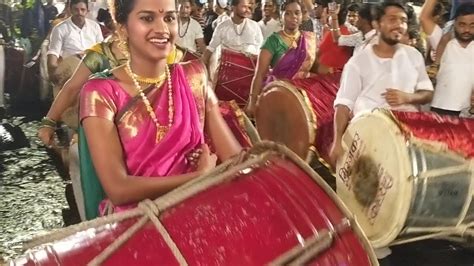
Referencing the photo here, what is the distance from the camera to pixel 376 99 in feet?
12.7

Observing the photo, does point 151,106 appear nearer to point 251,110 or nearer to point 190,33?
point 251,110

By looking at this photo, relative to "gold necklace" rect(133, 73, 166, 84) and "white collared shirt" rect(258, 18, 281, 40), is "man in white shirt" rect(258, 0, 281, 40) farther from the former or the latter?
"gold necklace" rect(133, 73, 166, 84)

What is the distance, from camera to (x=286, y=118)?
4.71 m

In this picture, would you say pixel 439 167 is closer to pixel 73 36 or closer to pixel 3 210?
pixel 3 210

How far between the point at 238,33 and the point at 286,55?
163cm

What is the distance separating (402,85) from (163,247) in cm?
244

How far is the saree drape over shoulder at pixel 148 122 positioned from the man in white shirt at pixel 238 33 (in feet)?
15.8

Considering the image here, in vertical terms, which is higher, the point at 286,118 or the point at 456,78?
the point at 456,78

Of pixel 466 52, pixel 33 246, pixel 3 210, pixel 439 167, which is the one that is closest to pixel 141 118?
pixel 33 246

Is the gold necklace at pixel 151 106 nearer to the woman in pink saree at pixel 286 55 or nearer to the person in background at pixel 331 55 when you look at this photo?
the woman in pink saree at pixel 286 55

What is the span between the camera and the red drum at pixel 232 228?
1.76m

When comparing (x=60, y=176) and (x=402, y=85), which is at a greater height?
(x=402, y=85)

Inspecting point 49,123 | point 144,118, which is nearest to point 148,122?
point 144,118

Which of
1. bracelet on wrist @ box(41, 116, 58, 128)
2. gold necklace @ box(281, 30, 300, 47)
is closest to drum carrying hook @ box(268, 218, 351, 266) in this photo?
bracelet on wrist @ box(41, 116, 58, 128)
